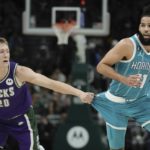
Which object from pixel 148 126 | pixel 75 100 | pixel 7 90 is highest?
pixel 7 90

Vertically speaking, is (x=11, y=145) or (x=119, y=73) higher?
(x=119, y=73)

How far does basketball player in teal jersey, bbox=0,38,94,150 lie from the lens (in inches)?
232

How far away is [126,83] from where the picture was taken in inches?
236

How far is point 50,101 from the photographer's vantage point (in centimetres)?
1128

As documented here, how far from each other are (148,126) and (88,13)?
5.32m

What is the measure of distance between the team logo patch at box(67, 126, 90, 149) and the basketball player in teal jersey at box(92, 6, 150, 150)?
3852 mm

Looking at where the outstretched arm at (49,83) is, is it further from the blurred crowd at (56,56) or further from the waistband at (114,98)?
the blurred crowd at (56,56)

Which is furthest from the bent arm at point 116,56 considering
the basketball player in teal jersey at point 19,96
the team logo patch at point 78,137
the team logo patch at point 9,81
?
the team logo patch at point 78,137

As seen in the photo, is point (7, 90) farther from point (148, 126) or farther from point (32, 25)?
point (32, 25)

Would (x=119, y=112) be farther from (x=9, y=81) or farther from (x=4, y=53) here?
(x=4, y=53)

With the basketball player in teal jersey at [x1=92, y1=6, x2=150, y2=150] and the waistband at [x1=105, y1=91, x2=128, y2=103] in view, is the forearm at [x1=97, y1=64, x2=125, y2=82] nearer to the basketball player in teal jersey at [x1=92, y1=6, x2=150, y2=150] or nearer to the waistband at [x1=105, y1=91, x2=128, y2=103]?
the basketball player in teal jersey at [x1=92, y1=6, x2=150, y2=150]

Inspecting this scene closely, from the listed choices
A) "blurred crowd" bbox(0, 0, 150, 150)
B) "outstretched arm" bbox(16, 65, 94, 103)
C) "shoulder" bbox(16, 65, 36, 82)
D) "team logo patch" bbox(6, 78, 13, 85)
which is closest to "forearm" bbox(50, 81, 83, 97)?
"outstretched arm" bbox(16, 65, 94, 103)

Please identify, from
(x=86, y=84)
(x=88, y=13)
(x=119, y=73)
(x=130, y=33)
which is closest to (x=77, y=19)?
(x=88, y=13)

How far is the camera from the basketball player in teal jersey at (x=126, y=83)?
6141 mm
